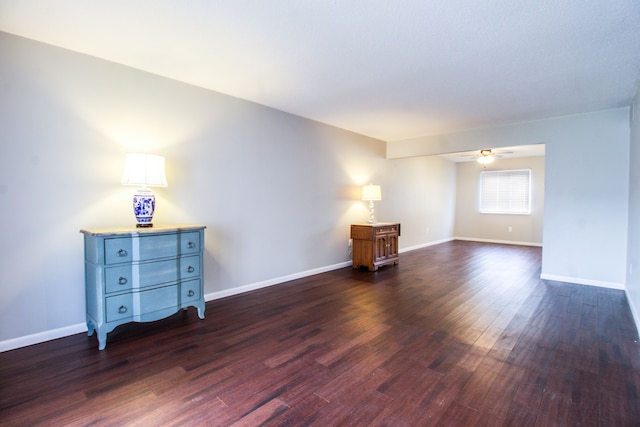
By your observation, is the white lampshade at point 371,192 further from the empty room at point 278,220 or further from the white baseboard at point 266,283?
the white baseboard at point 266,283

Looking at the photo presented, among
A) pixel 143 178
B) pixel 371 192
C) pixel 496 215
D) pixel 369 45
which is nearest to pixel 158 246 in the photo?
pixel 143 178

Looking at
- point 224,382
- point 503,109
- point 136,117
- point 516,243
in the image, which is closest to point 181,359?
point 224,382

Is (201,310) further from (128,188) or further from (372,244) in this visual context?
(372,244)

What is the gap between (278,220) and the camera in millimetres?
4211

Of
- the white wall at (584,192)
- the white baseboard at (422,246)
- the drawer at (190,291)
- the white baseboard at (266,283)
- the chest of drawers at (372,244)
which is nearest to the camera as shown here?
the drawer at (190,291)

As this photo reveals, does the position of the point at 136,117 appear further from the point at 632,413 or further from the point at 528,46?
the point at 632,413

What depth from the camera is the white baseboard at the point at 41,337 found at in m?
2.33

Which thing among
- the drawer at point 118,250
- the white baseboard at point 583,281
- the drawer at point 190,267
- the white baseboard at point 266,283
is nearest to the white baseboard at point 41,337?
the drawer at point 118,250

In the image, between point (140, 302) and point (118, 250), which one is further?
point (140, 302)

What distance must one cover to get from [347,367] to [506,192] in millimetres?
8274

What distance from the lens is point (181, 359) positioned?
2.22 metres

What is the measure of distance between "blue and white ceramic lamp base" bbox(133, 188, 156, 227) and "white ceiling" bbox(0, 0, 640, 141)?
119 centimetres

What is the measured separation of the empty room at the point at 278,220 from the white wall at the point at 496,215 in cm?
427

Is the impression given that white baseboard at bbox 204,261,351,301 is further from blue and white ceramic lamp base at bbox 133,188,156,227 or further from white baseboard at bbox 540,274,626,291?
white baseboard at bbox 540,274,626,291
